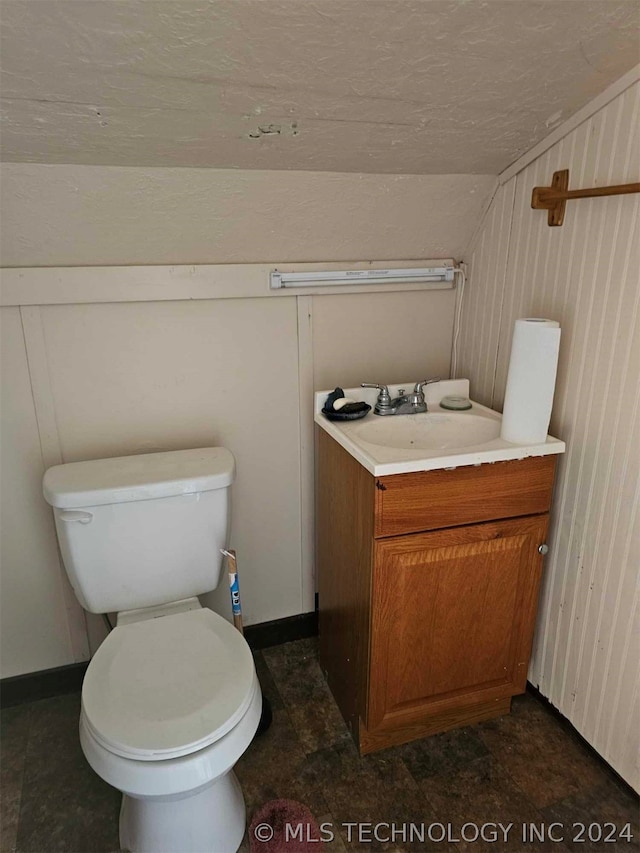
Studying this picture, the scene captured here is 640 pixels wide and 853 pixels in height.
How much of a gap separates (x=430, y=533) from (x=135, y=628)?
745 mm

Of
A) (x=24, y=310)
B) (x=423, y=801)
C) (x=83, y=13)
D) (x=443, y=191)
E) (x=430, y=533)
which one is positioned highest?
(x=83, y=13)

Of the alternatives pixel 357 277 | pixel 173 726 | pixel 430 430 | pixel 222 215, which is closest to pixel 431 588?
pixel 430 430

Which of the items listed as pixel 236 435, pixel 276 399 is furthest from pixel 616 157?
pixel 236 435

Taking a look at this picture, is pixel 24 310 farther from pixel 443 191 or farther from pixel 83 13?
pixel 443 191

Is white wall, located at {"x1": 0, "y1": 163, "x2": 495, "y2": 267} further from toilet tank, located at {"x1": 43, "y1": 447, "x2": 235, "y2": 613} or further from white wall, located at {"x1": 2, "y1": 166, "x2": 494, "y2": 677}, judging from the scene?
toilet tank, located at {"x1": 43, "y1": 447, "x2": 235, "y2": 613}

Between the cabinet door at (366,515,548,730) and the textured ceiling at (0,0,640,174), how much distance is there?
3.07ft

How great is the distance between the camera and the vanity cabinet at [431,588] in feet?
4.44

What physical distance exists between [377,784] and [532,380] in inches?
42.6

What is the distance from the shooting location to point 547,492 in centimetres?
146

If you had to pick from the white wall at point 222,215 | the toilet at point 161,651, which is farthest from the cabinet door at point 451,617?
the white wall at point 222,215

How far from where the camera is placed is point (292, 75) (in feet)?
3.60

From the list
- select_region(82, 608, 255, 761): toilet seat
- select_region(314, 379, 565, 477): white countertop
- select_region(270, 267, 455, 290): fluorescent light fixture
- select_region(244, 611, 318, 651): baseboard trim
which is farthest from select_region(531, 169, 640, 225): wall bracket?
select_region(244, 611, 318, 651): baseboard trim

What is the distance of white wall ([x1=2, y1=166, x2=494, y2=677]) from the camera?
143 cm

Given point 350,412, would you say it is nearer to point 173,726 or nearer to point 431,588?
point 431,588
